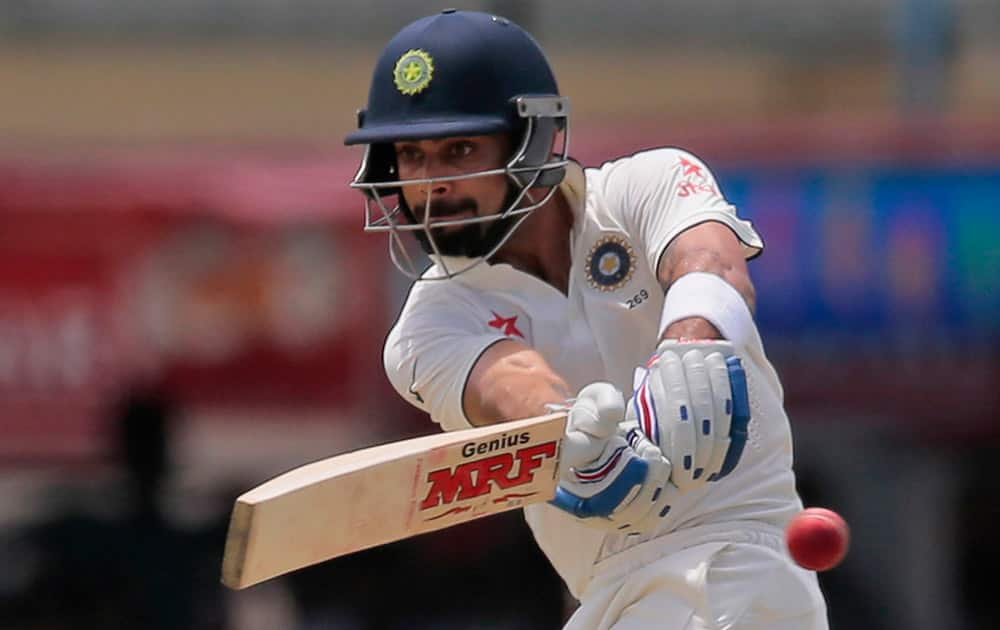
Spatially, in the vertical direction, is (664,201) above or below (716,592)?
above

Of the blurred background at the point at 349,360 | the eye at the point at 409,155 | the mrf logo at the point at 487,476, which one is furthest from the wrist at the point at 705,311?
the blurred background at the point at 349,360

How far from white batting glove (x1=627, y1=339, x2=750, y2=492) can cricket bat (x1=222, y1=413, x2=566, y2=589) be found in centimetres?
14

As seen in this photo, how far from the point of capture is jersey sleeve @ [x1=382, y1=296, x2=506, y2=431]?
3.25 metres

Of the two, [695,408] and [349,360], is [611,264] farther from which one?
[349,360]

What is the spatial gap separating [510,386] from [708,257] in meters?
0.36

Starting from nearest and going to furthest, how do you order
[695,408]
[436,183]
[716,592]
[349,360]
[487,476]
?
1. [695,408]
2. [487,476]
3. [716,592]
4. [436,183]
5. [349,360]

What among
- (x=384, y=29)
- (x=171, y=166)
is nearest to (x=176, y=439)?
(x=171, y=166)

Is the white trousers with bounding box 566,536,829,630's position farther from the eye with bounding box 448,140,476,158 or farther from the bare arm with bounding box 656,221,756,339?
the eye with bounding box 448,140,476,158

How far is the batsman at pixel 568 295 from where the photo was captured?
3.11 metres

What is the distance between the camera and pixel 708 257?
3.11 meters

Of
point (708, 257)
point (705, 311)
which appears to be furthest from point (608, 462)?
point (708, 257)

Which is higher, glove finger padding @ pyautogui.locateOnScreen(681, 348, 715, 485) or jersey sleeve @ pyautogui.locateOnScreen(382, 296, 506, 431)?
glove finger padding @ pyautogui.locateOnScreen(681, 348, 715, 485)

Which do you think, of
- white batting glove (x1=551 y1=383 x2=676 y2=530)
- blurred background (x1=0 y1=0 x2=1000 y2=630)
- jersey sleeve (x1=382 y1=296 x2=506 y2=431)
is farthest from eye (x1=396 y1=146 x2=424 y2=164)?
blurred background (x1=0 y1=0 x2=1000 y2=630)

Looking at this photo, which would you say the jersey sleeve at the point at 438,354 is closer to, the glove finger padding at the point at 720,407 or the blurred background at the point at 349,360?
the glove finger padding at the point at 720,407
